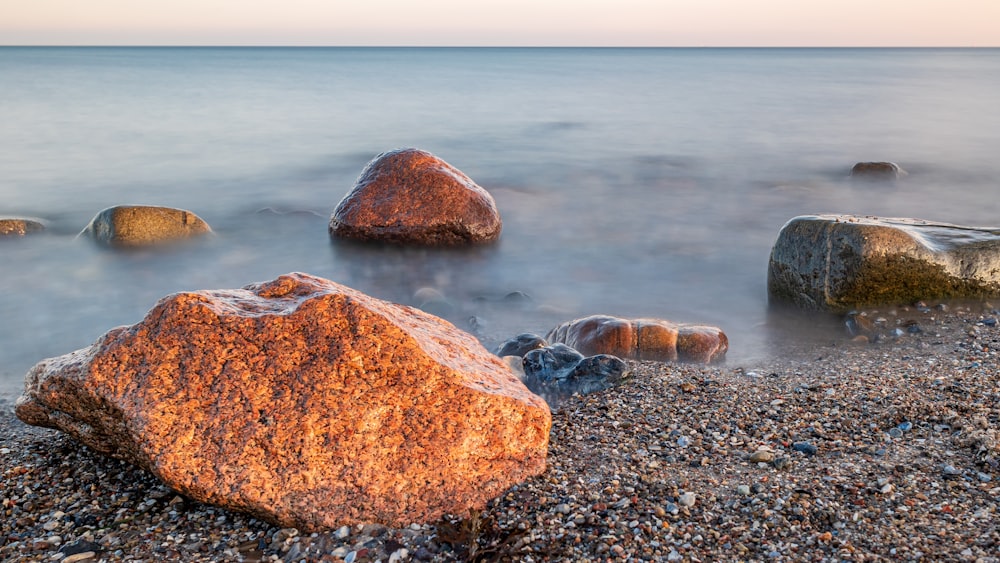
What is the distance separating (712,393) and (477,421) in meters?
1.53

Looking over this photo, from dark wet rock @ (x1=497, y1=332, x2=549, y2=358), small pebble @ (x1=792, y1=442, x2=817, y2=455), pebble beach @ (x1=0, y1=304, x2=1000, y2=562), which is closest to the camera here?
pebble beach @ (x1=0, y1=304, x2=1000, y2=562)

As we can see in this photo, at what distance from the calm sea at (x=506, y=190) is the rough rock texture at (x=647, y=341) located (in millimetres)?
437

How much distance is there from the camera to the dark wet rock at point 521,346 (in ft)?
15.8

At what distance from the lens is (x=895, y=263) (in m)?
5.29

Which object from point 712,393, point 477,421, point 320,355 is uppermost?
point 320,355

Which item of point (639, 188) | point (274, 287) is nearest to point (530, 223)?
point (639, 188)

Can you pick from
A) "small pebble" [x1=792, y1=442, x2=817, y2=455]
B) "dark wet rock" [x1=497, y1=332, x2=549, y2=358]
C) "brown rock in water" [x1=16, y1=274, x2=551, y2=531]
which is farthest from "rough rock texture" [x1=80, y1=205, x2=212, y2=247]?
"small pebble" [x1=792, y1=442, x2=817, y2=455]

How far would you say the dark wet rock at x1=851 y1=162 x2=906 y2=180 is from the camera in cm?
1143

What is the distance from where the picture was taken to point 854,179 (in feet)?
37.3

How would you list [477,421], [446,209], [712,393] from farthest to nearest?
[446,209] < [712,393] < [477,421]

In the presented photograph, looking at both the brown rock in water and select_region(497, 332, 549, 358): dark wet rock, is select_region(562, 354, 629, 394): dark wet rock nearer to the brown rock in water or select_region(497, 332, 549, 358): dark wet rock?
select_region(497, 332, 549, 358): dark wet rock

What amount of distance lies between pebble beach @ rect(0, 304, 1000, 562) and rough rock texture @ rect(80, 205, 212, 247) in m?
4.22

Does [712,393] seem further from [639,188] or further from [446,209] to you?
[639,188]

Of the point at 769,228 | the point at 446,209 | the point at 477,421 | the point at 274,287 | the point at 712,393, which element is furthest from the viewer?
the point at 769,228
